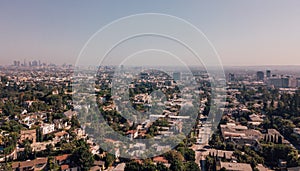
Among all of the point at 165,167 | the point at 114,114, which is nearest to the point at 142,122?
the point at 114,114

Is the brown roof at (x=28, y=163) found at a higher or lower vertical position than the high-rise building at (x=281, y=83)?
lower

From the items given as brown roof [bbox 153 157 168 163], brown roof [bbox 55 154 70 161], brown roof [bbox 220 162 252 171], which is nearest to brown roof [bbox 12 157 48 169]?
brown roof [bbox 55 154 70 161]

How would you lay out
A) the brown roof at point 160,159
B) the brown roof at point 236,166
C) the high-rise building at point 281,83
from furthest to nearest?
1. the high-rise building at point 281,83
2. the brown roof at point 160,159
3. the brown roof at point 236,166

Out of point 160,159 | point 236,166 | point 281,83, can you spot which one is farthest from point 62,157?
point 281,83

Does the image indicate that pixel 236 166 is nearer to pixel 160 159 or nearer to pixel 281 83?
pixel 160 159

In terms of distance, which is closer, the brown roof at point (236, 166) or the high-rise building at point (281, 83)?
the brown roof at point (236, 166)

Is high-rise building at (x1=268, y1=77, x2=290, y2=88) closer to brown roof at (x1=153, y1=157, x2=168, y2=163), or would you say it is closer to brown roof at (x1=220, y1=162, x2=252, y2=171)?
brown roof at (x1=220, y1=162, x2=252, y2=171)

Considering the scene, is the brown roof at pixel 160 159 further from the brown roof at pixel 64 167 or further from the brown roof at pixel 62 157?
the brown roof at pixel 62 157

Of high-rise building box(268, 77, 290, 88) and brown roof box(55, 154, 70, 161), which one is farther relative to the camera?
high-rise building box(268, 77, 290, 88)

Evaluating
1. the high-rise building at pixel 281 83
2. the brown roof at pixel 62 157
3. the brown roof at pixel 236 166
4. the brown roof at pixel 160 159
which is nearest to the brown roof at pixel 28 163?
the brown roof at pixel 62 157

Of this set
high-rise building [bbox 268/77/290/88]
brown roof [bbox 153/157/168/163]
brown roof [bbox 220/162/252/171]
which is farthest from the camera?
high-rise building [bbox 268/77/290/88]

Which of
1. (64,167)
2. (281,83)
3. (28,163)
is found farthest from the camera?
(281,83)
